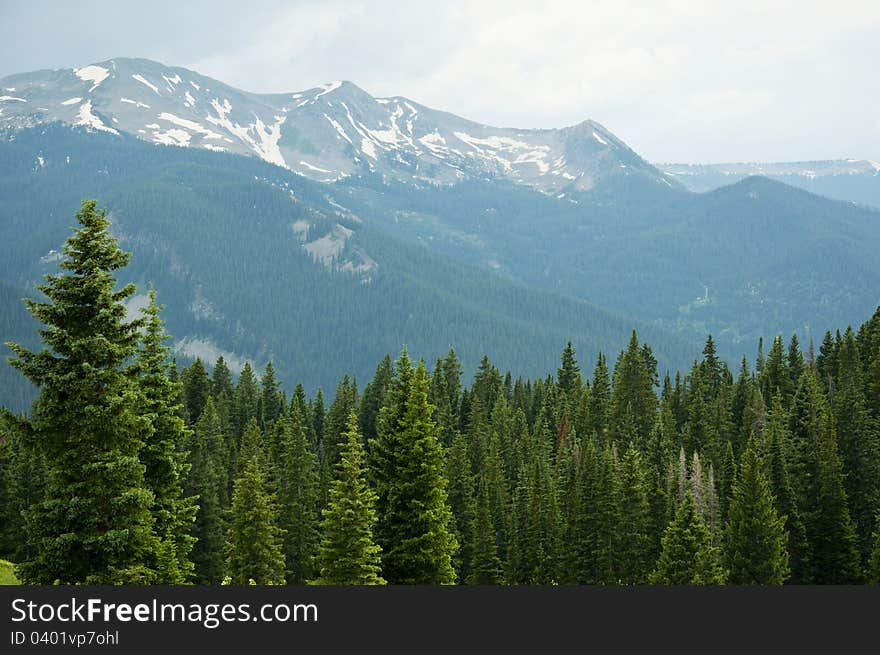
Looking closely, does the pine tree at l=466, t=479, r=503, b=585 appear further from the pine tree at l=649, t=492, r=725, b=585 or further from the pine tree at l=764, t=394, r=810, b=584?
the pine tree at l=649, t=492, r=725, b=585

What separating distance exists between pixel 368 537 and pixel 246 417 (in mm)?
82083

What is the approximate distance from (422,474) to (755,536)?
27954mm

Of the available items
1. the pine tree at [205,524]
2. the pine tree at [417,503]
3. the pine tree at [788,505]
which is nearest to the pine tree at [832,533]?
the pine tree at [788,505]

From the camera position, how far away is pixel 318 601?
2002cm

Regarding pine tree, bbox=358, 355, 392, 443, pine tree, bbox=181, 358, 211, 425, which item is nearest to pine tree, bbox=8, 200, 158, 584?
pine tree, bbox=181, 358, 211, 425

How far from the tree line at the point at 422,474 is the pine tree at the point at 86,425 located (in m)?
0.06

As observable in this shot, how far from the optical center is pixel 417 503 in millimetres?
35531

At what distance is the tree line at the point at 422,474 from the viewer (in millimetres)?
26156

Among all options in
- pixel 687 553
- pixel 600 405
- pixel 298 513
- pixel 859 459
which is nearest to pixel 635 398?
pixel 600 405

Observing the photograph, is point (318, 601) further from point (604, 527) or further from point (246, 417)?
point (246, 417)

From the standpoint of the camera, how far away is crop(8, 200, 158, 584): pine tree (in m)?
25.6

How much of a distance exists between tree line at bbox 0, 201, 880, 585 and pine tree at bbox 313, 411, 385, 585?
9 centimetres

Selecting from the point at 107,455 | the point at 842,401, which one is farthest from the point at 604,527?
the point at 107,455

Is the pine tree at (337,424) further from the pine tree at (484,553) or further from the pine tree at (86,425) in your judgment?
the pine tree at (86,425)
